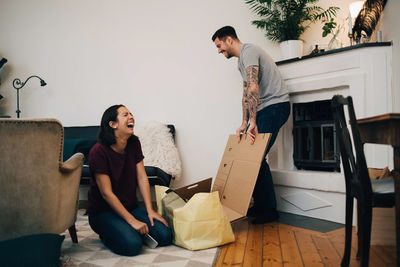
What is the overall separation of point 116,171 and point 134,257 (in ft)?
1.71

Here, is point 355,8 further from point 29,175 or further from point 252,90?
point 29,175

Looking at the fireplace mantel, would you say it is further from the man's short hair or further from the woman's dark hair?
the woman's dark hair

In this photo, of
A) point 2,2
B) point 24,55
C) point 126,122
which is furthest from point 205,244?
point 2,2

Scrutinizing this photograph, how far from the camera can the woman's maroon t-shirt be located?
2.00m

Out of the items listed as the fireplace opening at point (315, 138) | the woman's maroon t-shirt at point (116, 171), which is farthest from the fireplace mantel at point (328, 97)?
the woman's maroon t-shirt at point (116, 171)

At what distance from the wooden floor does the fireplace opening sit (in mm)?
651

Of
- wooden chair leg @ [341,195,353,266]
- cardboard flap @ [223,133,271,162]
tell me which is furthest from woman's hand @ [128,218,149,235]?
wooden chair leg @ [341,195,353,266]

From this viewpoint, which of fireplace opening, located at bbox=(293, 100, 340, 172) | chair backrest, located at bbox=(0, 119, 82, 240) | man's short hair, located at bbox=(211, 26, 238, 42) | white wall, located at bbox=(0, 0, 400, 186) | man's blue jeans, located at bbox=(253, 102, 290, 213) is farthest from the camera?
white wall, located at bbox=(0, 0, 400, 186)

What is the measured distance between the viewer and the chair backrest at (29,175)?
151cm

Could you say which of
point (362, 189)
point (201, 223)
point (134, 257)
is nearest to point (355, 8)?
point (362, 189)

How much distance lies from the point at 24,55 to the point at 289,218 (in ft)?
11.6

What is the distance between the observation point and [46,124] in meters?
1.57

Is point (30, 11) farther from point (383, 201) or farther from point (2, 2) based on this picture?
point (383, 201)

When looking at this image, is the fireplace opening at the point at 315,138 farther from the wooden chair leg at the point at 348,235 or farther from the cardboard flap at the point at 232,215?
the wooden chair leg at the point at 348,235
